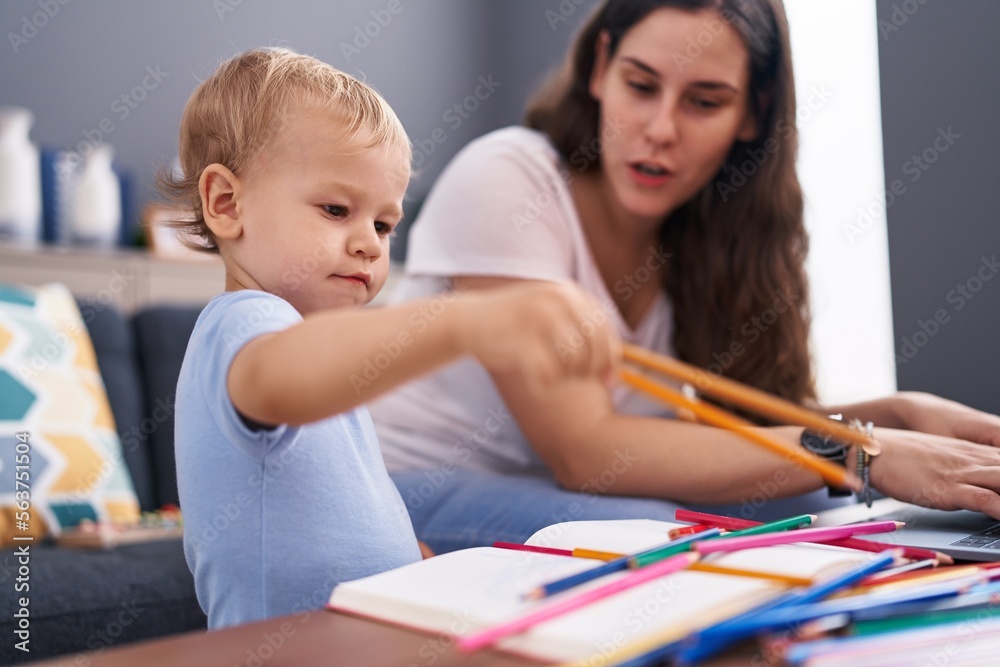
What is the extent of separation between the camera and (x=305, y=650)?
1.38 feet

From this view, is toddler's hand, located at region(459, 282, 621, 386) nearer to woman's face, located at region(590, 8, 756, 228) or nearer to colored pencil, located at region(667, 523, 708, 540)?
colored pencil, located at region(667, 523, 708, 540)

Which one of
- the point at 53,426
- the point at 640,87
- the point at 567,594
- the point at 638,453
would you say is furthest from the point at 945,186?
the point at 53,426

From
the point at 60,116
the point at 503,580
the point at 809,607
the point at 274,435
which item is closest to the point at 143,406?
the point at 60,116

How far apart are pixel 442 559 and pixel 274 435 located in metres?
0.15

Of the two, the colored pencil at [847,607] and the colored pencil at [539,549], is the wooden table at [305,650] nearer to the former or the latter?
the colored pencil at [847,607]

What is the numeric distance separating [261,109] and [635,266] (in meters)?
0.87

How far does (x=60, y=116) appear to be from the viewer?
276 centimetres

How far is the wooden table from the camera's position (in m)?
0.40

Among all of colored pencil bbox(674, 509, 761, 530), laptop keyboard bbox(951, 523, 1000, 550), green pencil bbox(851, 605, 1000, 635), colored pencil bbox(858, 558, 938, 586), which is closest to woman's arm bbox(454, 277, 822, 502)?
laptop keyboard bbox(951, 523, 1000, 550)

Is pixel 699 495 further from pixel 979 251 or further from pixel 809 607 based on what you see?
pixel 809 607

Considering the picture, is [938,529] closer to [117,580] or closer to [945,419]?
[945,419]

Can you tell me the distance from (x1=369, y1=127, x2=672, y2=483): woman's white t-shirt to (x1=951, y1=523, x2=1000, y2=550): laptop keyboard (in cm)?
70

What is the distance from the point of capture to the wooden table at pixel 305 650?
1.31ft

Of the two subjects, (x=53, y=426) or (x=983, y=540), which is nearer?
(x=983, y=540)
